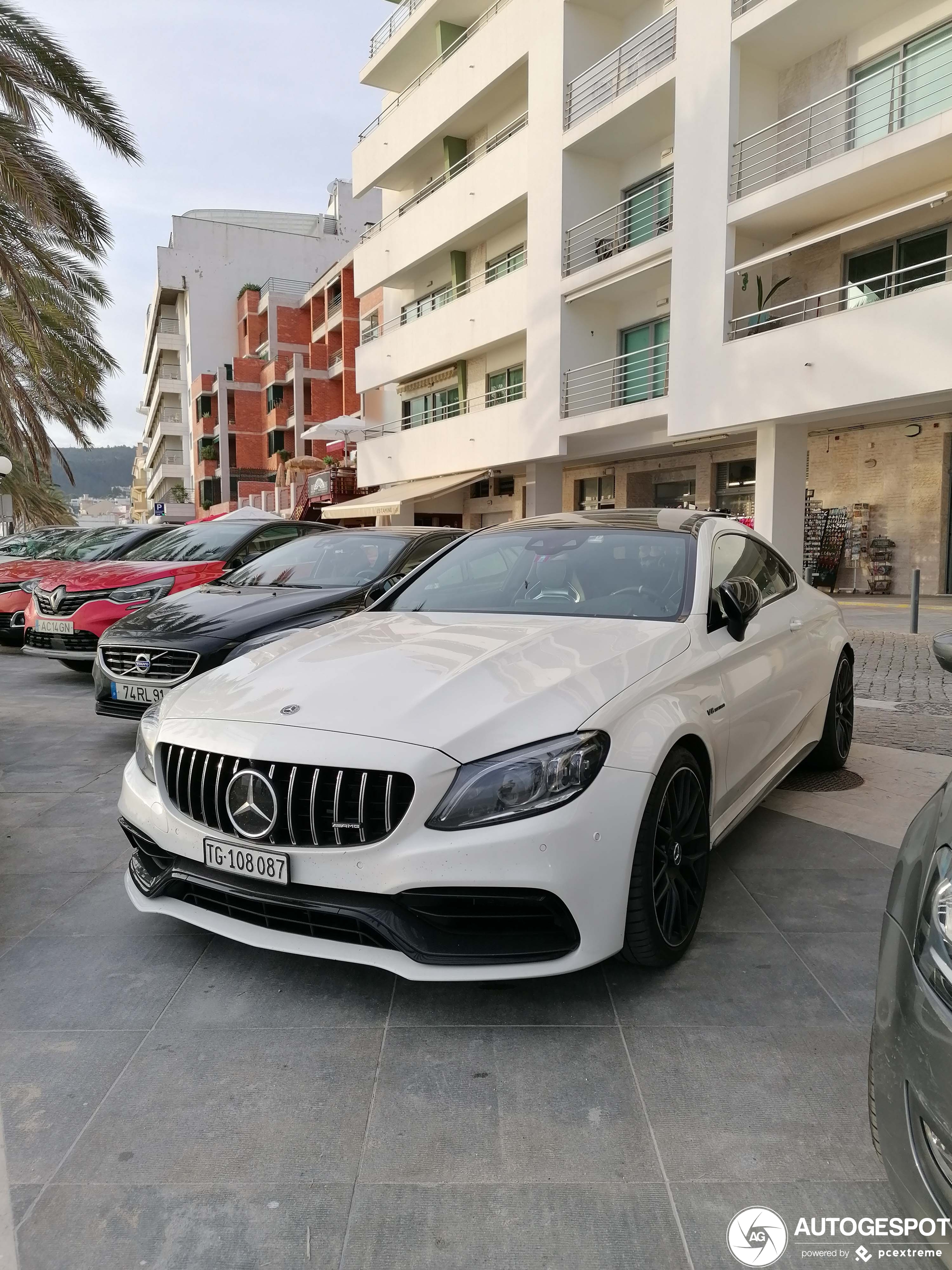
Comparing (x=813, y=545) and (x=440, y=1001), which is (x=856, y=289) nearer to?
(x=813, y=545)

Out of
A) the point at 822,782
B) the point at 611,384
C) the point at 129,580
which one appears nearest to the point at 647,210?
the point at 611,384

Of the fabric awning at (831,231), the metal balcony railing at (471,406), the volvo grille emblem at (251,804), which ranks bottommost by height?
the volvo grille emblem at (251,804)

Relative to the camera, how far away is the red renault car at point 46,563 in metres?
10.2

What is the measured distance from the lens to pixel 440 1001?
2629mm

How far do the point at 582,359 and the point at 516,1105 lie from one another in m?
18.4

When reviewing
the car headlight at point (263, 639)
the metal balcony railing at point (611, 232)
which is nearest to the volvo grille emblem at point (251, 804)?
the car headlight at point (263, 639)

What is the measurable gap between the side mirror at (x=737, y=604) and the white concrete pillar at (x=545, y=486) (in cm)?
1705

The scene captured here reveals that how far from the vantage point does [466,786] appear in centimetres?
233

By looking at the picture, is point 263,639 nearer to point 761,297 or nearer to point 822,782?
point 822,782

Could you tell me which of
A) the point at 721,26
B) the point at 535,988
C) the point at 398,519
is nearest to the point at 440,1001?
the point at 535,988

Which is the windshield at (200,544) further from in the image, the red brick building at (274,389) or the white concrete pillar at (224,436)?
the white concrete pillar at (224,436)

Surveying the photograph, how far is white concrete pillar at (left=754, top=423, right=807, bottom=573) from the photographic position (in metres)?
14.2

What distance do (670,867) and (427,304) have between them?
2526 cm

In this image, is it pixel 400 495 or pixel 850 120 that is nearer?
pixel 850 120
